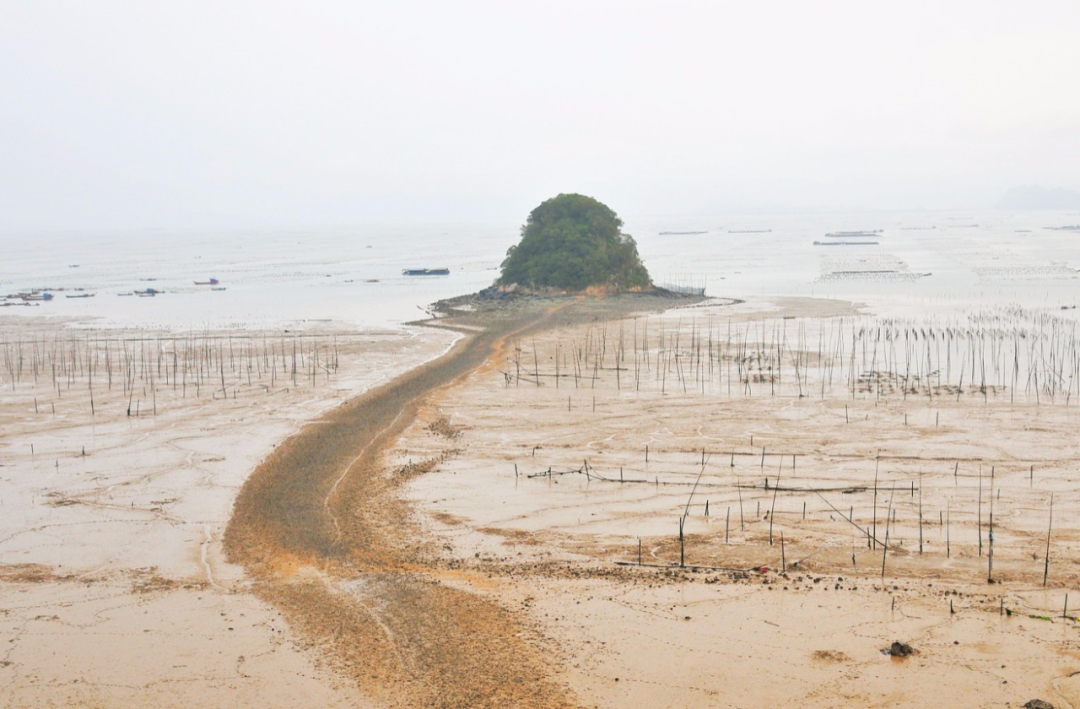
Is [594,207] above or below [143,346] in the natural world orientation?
above

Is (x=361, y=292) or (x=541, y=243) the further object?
(x=361, y=292)

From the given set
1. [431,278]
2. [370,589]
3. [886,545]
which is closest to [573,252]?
[431,278]

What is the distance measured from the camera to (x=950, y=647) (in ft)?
28.7

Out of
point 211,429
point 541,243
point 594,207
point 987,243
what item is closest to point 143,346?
point 211,429

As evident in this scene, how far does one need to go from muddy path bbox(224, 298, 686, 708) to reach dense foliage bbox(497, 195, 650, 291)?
29.2 m

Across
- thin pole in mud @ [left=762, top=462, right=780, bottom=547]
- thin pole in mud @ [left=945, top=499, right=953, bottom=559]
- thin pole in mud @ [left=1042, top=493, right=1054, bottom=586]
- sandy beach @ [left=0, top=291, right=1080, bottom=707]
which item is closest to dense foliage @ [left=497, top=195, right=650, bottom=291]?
sandy beach @ [left=0, top=291, right=1080, bottom=707]

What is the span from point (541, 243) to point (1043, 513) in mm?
37441

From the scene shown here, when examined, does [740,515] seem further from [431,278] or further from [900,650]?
[431,278]

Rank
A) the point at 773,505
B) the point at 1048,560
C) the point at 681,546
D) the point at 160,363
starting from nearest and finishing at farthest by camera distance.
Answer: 1. the point at 1048,560
2. the point at 681,546
3. the point at 773,505
4. the point at 160,363

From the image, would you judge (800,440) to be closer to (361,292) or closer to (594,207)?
(594,207)

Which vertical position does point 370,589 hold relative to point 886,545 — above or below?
below

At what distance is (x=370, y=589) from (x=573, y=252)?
37708 mm

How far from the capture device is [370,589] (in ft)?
34.6

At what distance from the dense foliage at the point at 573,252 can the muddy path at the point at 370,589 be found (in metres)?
29.2
